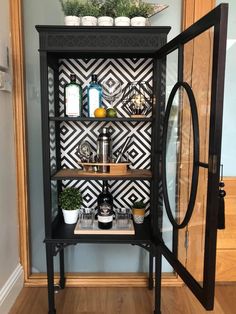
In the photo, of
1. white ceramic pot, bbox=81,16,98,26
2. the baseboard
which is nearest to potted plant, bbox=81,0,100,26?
white ceramic pot, bbox=81,16,98,26

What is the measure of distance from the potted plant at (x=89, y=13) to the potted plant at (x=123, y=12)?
12 centimetres

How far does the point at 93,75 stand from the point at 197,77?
0.76 meters

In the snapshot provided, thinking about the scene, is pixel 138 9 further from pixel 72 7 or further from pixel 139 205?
pixel 139 205

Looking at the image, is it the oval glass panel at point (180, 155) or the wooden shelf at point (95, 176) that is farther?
the wooden shelf at point (95, 176)

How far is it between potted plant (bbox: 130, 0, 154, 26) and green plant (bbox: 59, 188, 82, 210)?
A: 3.66 ft

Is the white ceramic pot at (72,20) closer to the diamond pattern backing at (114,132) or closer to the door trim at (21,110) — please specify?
the diamond pattern backing at (114,132)

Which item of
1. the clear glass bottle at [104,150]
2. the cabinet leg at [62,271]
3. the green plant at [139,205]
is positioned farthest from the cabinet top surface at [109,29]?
the cabinet leg at [62,271]

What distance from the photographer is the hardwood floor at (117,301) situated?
6.08 ft

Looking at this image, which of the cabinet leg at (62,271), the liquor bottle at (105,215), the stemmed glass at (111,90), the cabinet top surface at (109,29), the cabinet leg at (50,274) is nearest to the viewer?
the cabinet top surface at (109,29)

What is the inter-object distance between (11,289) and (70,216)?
61cm

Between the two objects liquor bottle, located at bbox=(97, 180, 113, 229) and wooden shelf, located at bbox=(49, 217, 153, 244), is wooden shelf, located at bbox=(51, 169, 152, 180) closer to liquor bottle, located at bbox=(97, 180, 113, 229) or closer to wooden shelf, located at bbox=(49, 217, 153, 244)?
liquor bottle, located at bbox=(97, 180, 113, 229)

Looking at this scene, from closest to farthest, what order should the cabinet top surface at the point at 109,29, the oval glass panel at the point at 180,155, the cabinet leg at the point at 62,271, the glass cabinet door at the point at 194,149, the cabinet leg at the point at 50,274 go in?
the glass cabinet door at the point at 194,149
the oval glass panel at the point at 180,155
the cabinet top surface at the point at 109,29
the cabinet leg at the point at 50,274
the cabinet leg at the point at 62,271

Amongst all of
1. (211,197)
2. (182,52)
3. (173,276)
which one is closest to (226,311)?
(173,276)

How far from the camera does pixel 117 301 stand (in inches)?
76.5
